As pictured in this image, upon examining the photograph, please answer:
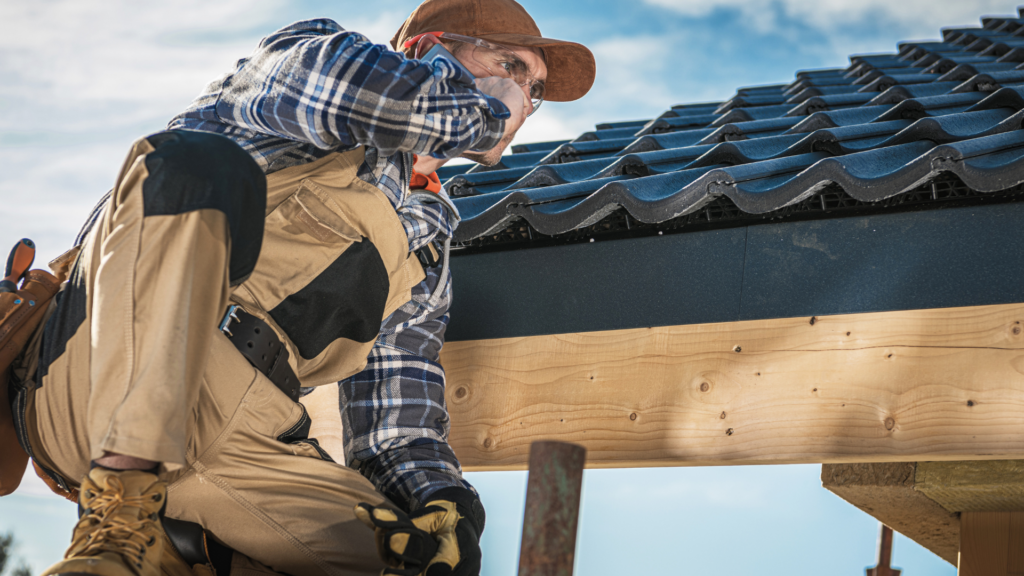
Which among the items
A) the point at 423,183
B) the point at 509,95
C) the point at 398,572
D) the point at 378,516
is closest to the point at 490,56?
the point at 509,95

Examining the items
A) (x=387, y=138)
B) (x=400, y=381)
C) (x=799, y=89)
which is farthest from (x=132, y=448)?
(x=799, y=89)

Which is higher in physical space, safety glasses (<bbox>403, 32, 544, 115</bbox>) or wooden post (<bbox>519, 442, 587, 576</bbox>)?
safety glasses (<bbox>403, 32, 544, 115</bbox>)

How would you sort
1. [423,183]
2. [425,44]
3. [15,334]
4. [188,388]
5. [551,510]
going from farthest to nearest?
[423,183] → [425,44] → [15,334] → [188,388] → [551,510]

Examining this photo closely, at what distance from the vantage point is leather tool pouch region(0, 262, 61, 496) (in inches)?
71.3

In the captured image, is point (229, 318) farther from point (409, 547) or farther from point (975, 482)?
point (975, 482)

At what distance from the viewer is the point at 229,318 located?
6.47 feet

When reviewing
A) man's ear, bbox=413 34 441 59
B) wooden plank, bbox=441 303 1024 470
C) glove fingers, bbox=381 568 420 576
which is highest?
man's ear, bbox=413 34 441 59

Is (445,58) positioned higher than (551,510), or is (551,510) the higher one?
(445,58)

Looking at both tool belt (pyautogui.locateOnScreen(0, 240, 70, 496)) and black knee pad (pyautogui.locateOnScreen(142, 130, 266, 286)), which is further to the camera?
tool belt (pyautogui.locateOnScreen(0, 240, 70, 496))

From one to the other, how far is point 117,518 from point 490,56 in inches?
62.4

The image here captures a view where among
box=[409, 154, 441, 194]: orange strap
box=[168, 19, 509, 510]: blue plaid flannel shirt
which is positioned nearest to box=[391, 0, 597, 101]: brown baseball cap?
box=[409, 154, 441, 194]: orange strap

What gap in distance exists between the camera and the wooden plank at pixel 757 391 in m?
2.22

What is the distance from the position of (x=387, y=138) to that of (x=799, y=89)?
138 inches

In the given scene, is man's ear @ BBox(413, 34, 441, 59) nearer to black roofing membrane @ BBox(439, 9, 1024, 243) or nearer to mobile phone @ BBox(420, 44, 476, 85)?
mobile phone @ BBox(420, 44, 476, 85)
